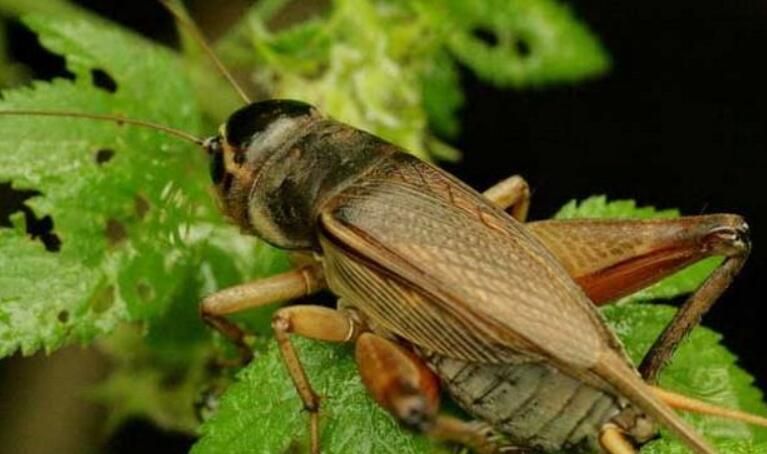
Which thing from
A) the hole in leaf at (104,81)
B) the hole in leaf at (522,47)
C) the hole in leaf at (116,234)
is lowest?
the hole in leaf at (104,81)

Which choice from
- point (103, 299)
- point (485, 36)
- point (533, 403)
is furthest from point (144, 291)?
point (485, 36)

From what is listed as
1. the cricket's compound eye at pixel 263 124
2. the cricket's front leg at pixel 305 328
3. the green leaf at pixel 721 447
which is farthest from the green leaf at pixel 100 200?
the green leaf at pixel 721 447

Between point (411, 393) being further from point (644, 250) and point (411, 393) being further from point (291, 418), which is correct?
point (644, 250)

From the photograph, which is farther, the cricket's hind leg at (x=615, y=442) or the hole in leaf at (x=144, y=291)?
the hole in leaf at (x=144, y=291)

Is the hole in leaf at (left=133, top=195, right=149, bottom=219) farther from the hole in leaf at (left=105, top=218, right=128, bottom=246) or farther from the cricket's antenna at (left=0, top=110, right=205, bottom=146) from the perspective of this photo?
the cricket's antenna at (left=0, top=110, right=205, bottom=146)

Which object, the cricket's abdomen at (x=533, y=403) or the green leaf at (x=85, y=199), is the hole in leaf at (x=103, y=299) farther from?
the cricket's abdomen at (x=533, y=403)

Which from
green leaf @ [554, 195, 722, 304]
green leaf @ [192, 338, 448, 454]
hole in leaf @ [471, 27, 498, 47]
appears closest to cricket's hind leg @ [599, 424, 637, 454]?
green leaf @ [192, 338, 448, 454]

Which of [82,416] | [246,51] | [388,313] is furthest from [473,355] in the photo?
[82,416]
